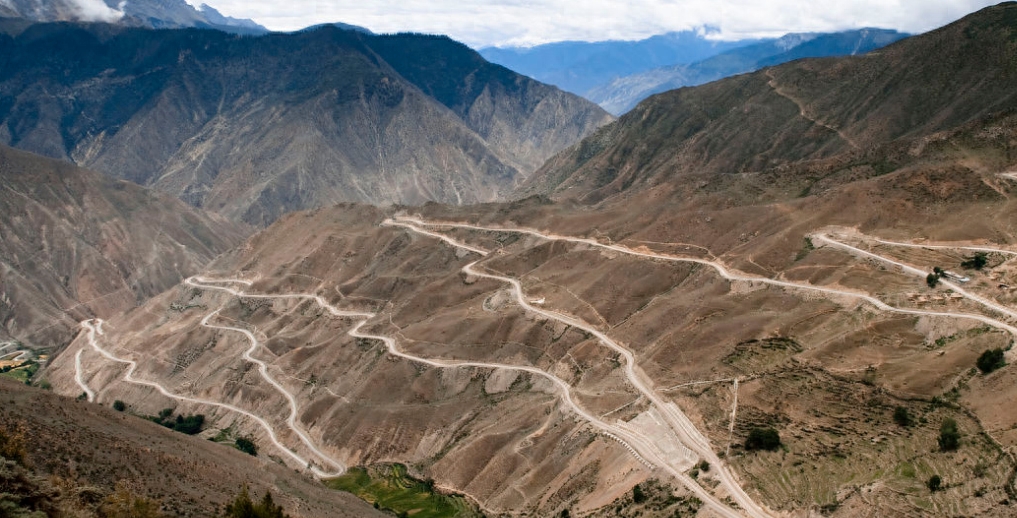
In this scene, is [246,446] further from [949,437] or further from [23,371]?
[23,371]

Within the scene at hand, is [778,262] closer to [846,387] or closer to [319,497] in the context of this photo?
[846,387]

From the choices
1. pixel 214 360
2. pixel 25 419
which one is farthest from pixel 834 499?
pixel 214 360

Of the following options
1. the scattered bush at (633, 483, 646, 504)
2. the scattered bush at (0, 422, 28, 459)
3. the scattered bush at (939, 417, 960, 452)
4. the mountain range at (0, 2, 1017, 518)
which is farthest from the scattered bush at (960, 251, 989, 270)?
the scattered bush at (0, 422, 28, 459)

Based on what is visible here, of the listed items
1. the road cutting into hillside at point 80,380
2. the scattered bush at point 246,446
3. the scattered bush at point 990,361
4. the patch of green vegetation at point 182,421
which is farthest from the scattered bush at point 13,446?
the road cutting into hillside at point 80,380

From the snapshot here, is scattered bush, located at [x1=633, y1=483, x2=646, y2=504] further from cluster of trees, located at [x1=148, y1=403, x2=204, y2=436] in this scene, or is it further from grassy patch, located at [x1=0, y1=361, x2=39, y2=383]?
grassy patch, located at [x1=0, y1=361, x2=39, y2=383]

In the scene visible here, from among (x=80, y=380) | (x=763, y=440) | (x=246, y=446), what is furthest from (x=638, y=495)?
(x=80, y=380)

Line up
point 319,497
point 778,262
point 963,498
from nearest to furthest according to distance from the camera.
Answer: point 963,498 < point 319,497 < point 778,262
